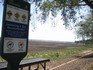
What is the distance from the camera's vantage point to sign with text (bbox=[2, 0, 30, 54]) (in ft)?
16.4

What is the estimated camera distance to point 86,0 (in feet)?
34.8

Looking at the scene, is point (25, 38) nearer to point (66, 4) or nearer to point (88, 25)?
point (66, 4)

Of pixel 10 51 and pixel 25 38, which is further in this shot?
pixel 25 38

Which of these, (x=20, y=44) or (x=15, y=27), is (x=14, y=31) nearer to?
(x=15, y=27)

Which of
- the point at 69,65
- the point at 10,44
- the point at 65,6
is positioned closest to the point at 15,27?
the point at 10,44

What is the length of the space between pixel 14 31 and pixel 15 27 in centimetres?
8

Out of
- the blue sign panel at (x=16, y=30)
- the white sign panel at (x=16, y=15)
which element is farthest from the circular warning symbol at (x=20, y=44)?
the white sign panel at (x=16, y=15)

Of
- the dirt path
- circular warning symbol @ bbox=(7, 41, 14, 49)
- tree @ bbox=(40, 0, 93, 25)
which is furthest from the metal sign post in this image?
the dirt path

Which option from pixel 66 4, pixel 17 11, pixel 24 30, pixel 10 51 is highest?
pixel 66 4

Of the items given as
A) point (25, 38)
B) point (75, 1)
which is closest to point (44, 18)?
point (75, 1)

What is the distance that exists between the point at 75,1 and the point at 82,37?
30.3 m

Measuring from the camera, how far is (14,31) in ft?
16.8

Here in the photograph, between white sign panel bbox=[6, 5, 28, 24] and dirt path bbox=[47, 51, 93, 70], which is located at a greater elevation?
white sign panel bbox=[6, 5, 28, 24]

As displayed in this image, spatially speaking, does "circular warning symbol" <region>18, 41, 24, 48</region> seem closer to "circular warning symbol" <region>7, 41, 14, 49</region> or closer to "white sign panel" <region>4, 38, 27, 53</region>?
"white sign panel" <region>4, 38, 27, 53</region>
